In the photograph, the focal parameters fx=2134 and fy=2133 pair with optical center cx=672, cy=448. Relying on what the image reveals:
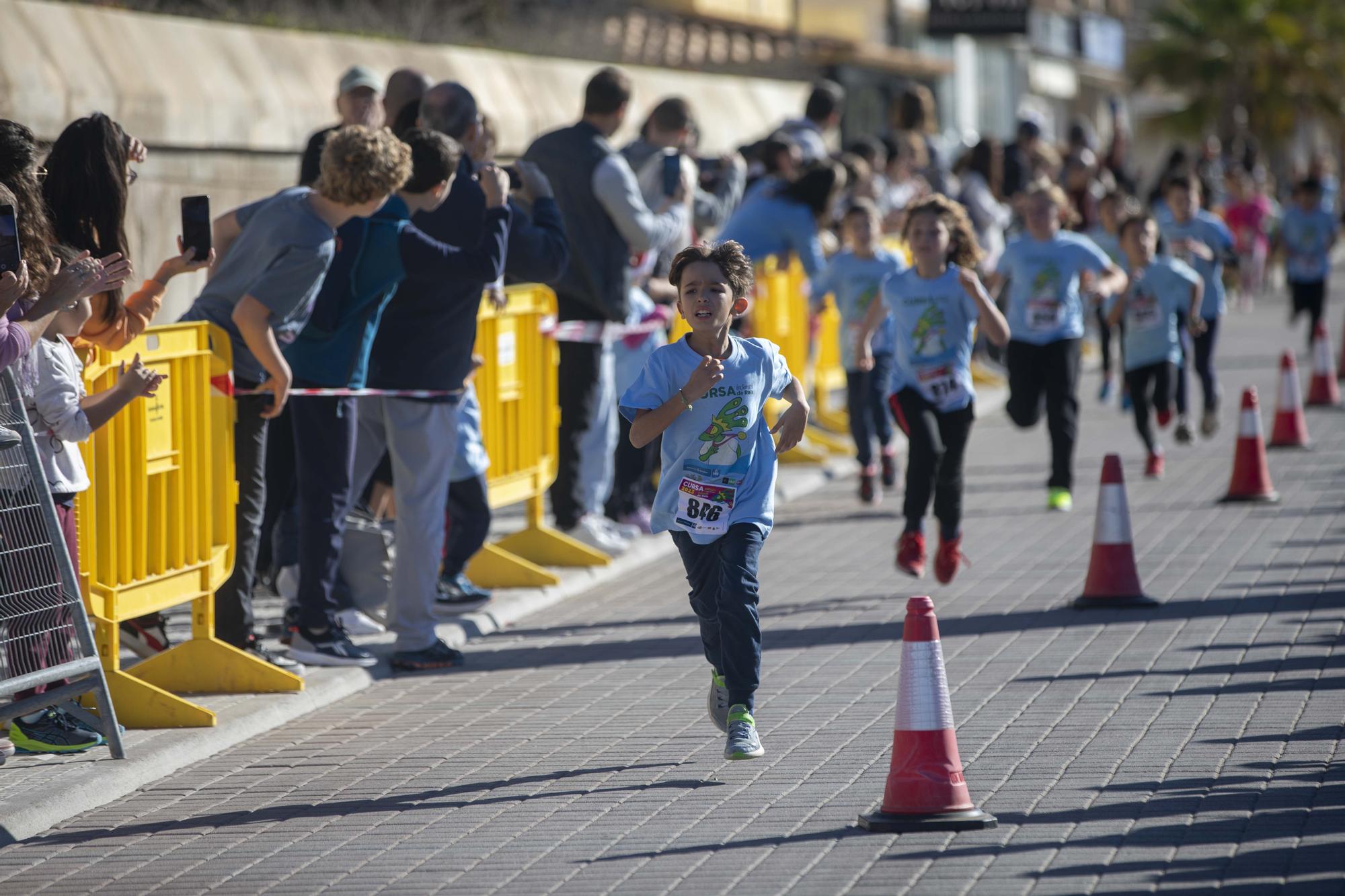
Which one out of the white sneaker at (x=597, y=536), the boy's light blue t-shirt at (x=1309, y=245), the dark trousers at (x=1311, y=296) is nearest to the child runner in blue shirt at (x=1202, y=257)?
the boy's light blue t-shirt at (x=1309, y=245)

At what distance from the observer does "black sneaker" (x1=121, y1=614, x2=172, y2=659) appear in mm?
8445

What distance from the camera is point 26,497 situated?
6.52 m

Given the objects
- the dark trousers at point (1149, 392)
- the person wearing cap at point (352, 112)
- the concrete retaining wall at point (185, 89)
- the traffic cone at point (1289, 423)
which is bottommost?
the traffic cone at point (1289, 423)

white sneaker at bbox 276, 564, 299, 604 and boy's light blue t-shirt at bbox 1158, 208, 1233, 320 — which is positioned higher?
boy's light blue t-shirt at bbox 1158, 208, 1233, 320

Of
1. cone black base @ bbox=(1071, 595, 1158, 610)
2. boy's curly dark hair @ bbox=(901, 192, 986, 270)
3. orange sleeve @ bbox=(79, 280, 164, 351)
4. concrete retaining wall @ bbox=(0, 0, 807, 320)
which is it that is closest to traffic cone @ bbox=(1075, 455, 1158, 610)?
cone black base @ bbox=(1071, 595, 1158, 610)

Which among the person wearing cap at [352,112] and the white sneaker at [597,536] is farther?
the white sneaker at [597,536]

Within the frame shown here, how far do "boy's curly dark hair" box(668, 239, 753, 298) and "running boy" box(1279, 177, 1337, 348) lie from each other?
14.8 metres

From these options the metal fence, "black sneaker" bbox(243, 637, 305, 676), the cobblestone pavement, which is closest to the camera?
the cobblestone pavement

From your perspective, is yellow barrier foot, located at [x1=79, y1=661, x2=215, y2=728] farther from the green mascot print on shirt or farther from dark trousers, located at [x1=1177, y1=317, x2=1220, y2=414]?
dark trousers, located at [x1=1177, y1=317, x2=1220, y2=414]

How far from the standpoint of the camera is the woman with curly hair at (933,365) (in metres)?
10.1

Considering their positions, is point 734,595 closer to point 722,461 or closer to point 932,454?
point 722,461

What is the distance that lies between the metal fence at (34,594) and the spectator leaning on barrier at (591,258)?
15.1 feet

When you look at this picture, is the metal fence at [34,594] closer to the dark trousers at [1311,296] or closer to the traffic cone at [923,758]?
the traffic cone at [923,758]

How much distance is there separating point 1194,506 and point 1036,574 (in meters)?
2.49
